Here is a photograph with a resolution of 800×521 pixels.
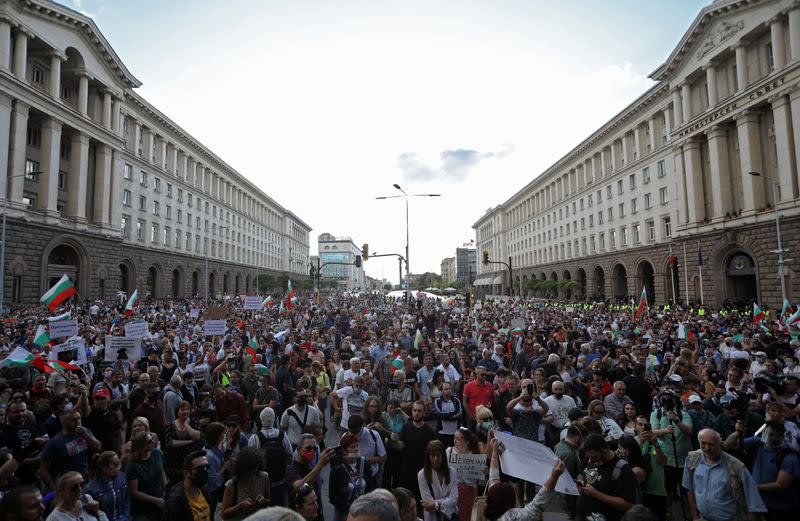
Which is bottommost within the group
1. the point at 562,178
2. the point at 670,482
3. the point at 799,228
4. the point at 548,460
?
the point at 670,482

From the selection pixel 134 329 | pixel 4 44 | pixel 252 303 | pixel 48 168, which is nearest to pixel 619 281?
pixel 252 303

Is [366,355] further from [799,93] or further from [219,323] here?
[799,93]

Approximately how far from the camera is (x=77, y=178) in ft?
114

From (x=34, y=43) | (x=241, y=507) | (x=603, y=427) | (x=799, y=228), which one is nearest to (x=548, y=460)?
(x=603, y=427)

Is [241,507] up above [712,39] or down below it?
below

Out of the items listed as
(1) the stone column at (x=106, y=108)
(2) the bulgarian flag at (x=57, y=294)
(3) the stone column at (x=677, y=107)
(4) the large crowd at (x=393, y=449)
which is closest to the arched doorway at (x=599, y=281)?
(3) the stone column at (x=677, y=107)

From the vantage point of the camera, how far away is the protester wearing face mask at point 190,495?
405cm

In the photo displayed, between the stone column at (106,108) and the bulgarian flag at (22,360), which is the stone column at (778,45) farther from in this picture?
the stone column at (106,108)

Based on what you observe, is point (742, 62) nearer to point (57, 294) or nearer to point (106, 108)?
point (57, 294)

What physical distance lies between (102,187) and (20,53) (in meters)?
11.3

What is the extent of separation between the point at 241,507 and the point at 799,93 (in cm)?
3486

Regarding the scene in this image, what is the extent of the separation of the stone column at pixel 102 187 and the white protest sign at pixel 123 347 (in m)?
32.6

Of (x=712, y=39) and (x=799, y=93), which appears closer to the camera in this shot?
(x=799, y=93)

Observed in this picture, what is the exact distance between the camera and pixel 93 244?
116 ft
